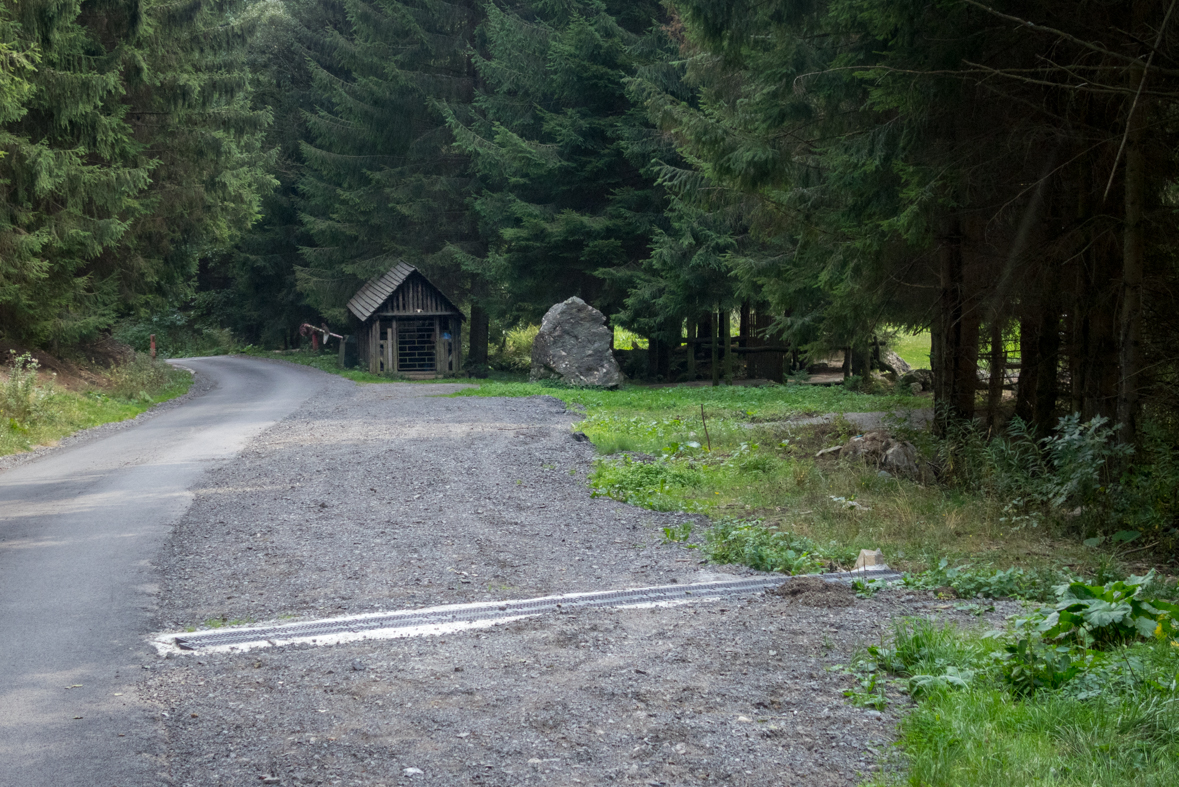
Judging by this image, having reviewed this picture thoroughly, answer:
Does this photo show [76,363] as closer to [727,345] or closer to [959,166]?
[727,345]

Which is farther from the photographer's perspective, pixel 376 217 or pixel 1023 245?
pixel 376 217

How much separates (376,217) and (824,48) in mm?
27278

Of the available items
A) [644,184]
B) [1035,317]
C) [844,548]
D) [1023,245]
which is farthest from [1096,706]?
[644,184]

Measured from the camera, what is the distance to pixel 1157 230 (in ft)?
30.2

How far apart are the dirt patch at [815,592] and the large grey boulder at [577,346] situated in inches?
825

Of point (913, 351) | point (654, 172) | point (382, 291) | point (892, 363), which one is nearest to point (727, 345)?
point (654, 172)

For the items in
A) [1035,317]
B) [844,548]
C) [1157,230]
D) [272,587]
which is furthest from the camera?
[1035,317]

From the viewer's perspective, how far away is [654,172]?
2603 centimetres

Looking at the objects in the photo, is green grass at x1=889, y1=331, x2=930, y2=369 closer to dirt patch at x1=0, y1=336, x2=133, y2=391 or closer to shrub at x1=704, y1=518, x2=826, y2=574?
dirt patch at x1=0, y1=336, x2=133, y2=391

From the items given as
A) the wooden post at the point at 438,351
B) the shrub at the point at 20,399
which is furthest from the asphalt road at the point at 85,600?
the wooden post at the point at 438,351

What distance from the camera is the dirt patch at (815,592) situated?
19.8ft

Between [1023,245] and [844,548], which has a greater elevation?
[1023,245]

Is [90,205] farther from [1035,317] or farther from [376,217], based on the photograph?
[1035,317]

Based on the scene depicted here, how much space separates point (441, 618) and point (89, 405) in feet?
54.4
